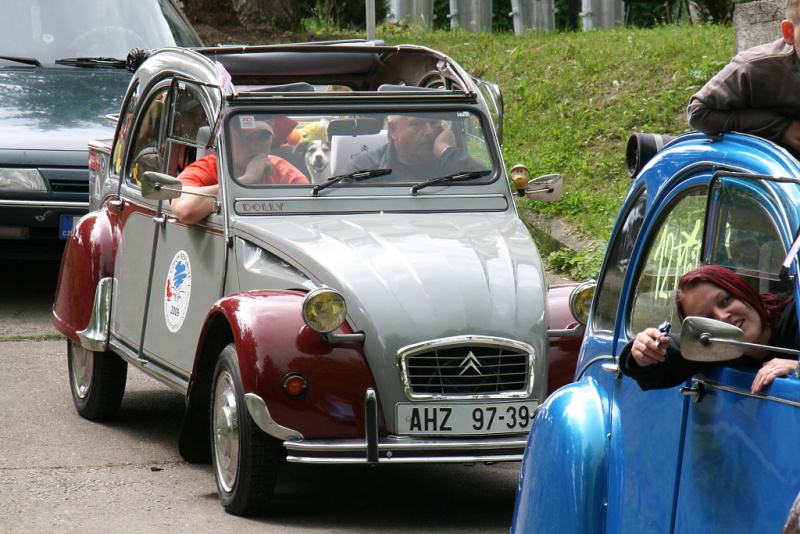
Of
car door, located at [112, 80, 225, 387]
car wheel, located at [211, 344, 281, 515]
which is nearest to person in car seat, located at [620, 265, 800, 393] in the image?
car wheel, located at [211, 344, 281, 515]

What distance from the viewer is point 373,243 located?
19.1 ft

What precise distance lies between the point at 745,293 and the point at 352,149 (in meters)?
3.98

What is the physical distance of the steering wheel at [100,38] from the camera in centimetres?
1107

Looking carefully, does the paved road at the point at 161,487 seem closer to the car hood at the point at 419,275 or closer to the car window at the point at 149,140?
the car hood at the point at 419,275

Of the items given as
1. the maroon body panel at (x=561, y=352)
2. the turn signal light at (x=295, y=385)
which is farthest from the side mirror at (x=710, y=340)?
the maroon body panel at (x=561, y=352)

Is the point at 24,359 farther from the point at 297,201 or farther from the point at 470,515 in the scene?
the point at 470,515

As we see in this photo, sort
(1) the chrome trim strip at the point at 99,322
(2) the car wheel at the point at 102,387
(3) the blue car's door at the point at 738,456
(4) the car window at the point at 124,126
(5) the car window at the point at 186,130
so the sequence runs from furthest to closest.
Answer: (4) the car window at the point at 124,126 < (2) the car wheel at the point at 102,387 < (1) the chrome trim strip at the point at 99,322 < (5) the car window at the point at 186,130 < (3) the blue car's door at the point at 738,456

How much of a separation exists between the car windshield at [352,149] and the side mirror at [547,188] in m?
0.24

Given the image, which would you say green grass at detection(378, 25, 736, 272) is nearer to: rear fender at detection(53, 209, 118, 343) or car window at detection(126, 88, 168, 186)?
car window at detection(126, 88, 168, 186)

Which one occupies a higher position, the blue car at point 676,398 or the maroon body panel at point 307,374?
the blue car at point 676,398

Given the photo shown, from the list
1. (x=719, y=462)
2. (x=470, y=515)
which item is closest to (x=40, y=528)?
(x=470, y=515)

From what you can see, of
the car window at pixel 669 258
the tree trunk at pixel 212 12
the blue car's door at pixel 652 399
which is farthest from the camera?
the tree trunk at pixel 212 12

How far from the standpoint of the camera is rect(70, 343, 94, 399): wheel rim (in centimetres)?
750

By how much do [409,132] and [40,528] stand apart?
2.78m
